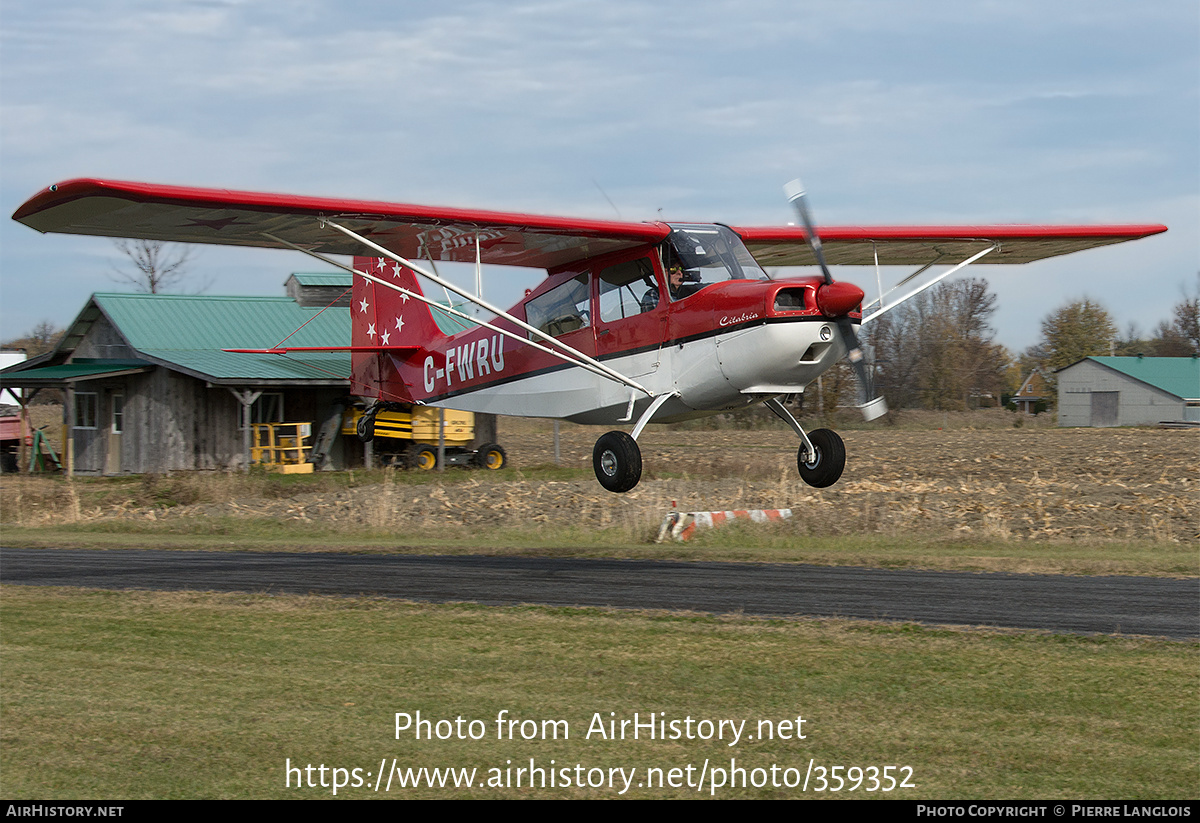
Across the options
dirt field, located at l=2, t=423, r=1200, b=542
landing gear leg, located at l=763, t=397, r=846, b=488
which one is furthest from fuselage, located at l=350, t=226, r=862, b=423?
dirt field, located at l=2, t=423, r=1200, b=542

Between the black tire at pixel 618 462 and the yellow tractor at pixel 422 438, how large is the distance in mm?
21100

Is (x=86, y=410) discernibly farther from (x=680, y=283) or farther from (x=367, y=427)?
(x=680, y=283)

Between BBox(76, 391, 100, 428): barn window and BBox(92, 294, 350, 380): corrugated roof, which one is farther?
BBox(76, 391, 100, 428): barn window

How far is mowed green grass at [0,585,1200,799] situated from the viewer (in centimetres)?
692

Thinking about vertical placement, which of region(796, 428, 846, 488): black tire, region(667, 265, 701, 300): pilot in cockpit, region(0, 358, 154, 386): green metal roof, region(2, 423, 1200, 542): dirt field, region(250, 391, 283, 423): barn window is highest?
region(0, 358, 154, 386): green metal roof

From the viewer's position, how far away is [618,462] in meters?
12.5

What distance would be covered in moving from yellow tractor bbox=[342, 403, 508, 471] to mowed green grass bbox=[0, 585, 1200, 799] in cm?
2155

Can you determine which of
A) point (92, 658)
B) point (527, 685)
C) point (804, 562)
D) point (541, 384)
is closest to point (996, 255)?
point (804, 562)

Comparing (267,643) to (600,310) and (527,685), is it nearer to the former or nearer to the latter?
(527,685)

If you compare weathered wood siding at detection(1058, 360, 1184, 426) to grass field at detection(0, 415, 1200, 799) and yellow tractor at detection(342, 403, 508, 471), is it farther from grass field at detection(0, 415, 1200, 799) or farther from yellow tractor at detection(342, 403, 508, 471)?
grass field at detection(0, 415, 1200, 799)

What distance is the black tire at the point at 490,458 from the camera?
3509 centimetres

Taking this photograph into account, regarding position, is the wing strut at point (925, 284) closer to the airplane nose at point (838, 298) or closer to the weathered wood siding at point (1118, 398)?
the airplane nose at point (838, 298)
